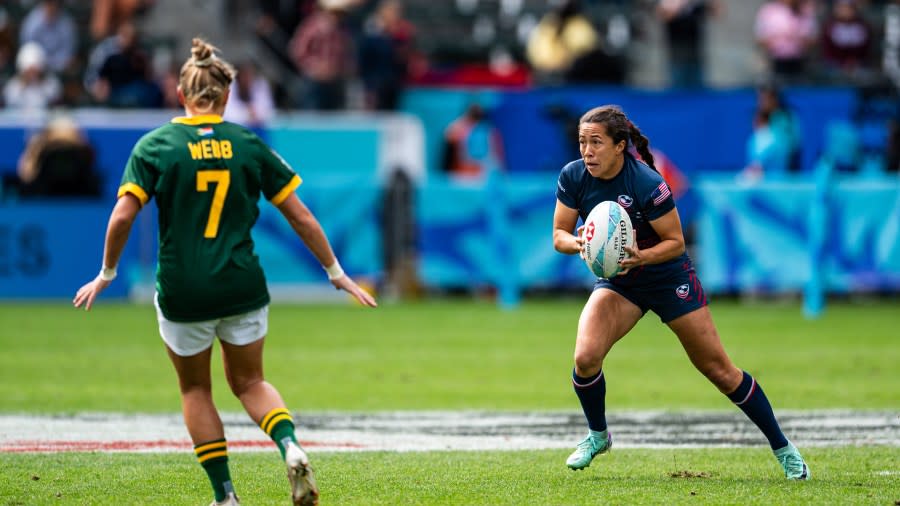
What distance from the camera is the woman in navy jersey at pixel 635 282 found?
27.4ft

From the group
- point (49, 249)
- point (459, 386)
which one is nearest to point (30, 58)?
point (49, 249)

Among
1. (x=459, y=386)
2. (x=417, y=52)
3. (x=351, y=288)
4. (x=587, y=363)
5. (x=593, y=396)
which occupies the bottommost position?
(x=459, y=386)

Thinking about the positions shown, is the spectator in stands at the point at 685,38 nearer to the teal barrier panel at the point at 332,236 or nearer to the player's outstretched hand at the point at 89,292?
the teal barrier panel at the point at 332,236

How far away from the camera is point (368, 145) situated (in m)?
22.2

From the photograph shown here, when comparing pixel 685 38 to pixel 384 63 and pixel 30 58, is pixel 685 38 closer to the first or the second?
pixel 384 63

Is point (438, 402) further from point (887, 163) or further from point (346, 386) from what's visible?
point (887, 163)

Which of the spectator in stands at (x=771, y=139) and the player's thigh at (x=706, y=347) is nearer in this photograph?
the player's thigh at (x=706, y=347)

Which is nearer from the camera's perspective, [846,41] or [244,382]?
[244,382]

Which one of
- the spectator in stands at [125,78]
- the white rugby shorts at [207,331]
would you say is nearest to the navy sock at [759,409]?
the white rugby shorts at [207,331]

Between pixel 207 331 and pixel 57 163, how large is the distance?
13.9 m

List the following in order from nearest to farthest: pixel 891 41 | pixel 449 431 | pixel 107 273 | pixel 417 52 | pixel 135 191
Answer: pixel 135 191 < pixel 107 273 < pixel 449 431 < pixel 891 41 < pixel 417 52

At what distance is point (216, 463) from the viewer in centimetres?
716

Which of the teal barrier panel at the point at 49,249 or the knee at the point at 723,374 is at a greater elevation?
the knee at the point at 723,374

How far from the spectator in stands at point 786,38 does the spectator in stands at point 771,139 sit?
2.15m
